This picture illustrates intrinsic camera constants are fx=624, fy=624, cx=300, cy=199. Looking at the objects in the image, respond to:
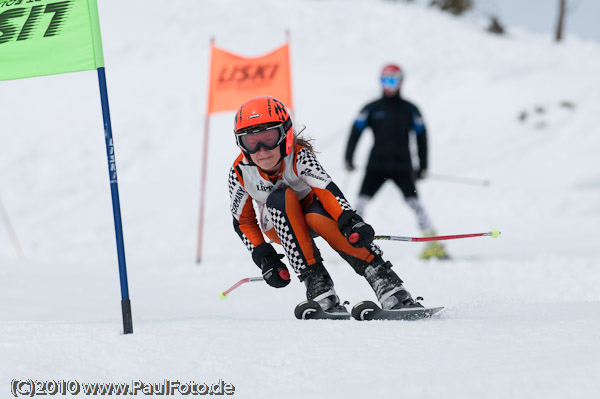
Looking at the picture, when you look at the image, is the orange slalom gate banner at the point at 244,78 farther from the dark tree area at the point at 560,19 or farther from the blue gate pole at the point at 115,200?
the dark tree area at the point at 560,19

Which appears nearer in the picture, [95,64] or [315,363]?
[315,363]

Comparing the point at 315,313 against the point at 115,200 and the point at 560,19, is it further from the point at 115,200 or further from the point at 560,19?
the point at 560,19

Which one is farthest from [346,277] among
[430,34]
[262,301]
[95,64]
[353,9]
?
[353,9]

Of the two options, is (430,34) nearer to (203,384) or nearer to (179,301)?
(179,301)

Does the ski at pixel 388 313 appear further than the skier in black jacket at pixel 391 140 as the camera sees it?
No

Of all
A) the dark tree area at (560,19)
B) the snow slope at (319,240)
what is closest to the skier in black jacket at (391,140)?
the snow slope at (319,240)

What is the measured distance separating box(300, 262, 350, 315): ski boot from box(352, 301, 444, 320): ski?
180 mm

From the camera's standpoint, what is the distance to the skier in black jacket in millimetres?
6988

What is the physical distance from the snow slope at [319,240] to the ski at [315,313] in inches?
12.3

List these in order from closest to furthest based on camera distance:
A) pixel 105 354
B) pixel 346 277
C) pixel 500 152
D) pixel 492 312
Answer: pixel 105 354, pixel 492 312, pixel 346 277, pixel 500 152

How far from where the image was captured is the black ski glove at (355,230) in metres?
3.05

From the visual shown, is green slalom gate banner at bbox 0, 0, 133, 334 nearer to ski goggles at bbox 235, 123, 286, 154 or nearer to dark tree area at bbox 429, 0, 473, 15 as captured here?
ski goggles at bbox 235, 123, 286, 154

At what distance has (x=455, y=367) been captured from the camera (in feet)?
6.98

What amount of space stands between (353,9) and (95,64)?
1816 cm
